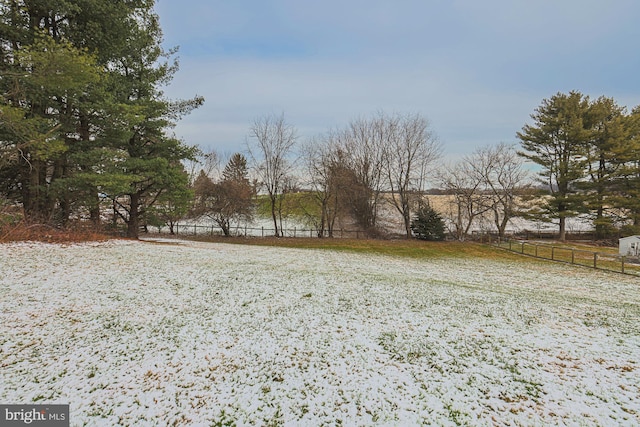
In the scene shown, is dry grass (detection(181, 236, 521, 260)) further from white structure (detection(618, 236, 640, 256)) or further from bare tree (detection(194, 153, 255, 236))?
white structure (detection(618, 236, 640, 256))

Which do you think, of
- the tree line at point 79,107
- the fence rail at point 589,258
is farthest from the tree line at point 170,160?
the fence rail at point 589,258

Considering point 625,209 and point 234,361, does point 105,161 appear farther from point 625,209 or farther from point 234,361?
point 625,209

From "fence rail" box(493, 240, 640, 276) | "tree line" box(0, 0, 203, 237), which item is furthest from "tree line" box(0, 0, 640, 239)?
"fence rail" box(493, 240, 640, 276)

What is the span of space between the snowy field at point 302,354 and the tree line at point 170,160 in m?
6.39

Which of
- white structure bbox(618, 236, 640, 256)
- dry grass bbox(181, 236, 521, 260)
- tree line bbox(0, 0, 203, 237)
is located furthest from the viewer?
dry grass bbox(181, 236, 521, 260)

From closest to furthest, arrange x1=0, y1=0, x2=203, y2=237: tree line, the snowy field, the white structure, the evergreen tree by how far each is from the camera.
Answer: the snowy field < x1=0, y1=0, x2=203, y2=237: tree line < the white structure < the evergreen tree

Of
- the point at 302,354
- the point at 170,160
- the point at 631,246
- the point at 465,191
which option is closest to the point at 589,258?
the point at 631,246

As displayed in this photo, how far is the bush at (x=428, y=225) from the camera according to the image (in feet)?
84.1

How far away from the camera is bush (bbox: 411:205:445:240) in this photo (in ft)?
84.1

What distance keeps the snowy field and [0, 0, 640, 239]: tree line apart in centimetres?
639

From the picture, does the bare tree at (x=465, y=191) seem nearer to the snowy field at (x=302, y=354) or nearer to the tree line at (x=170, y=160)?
the tree line at (x=170, y=160)

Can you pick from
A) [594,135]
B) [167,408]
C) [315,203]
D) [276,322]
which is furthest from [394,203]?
[167,408]

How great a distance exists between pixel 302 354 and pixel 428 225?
79.6 feet

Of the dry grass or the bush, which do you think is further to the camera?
the bush
